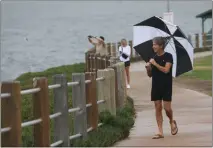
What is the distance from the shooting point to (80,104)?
11.5 meters

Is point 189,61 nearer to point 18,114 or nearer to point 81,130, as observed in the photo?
point 81,130

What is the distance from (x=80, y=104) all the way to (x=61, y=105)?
944 mm

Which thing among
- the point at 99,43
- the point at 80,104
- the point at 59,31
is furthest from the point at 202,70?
the point at 59,31

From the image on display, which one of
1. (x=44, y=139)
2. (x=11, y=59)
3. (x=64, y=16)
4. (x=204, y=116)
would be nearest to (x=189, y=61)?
(x=204, y=116)

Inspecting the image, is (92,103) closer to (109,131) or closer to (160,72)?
A: (109,131)

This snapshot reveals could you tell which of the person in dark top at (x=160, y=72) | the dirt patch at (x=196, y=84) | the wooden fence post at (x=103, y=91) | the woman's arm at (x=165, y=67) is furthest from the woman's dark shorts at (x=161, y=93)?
the dirt patch at (x=196, y=84)

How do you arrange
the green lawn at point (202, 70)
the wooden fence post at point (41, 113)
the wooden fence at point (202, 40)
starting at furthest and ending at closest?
the wooden fence at point (202, 40)
the green lawn at point (202, 70)
the wooden fence post at point (41, 113)

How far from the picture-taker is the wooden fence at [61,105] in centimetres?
872

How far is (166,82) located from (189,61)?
1.59 m

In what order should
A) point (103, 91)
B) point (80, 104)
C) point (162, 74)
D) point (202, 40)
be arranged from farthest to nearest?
point (202, 40), point (103, 91), point (162, 74), point (80, 104)

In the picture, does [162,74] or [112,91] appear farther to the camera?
[112,91]

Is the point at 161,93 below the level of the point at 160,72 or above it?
below

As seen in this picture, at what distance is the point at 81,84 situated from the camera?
1152 cm

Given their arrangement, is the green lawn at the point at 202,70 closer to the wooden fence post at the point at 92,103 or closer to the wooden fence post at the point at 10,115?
the wooden fence post at the point at 92,103
